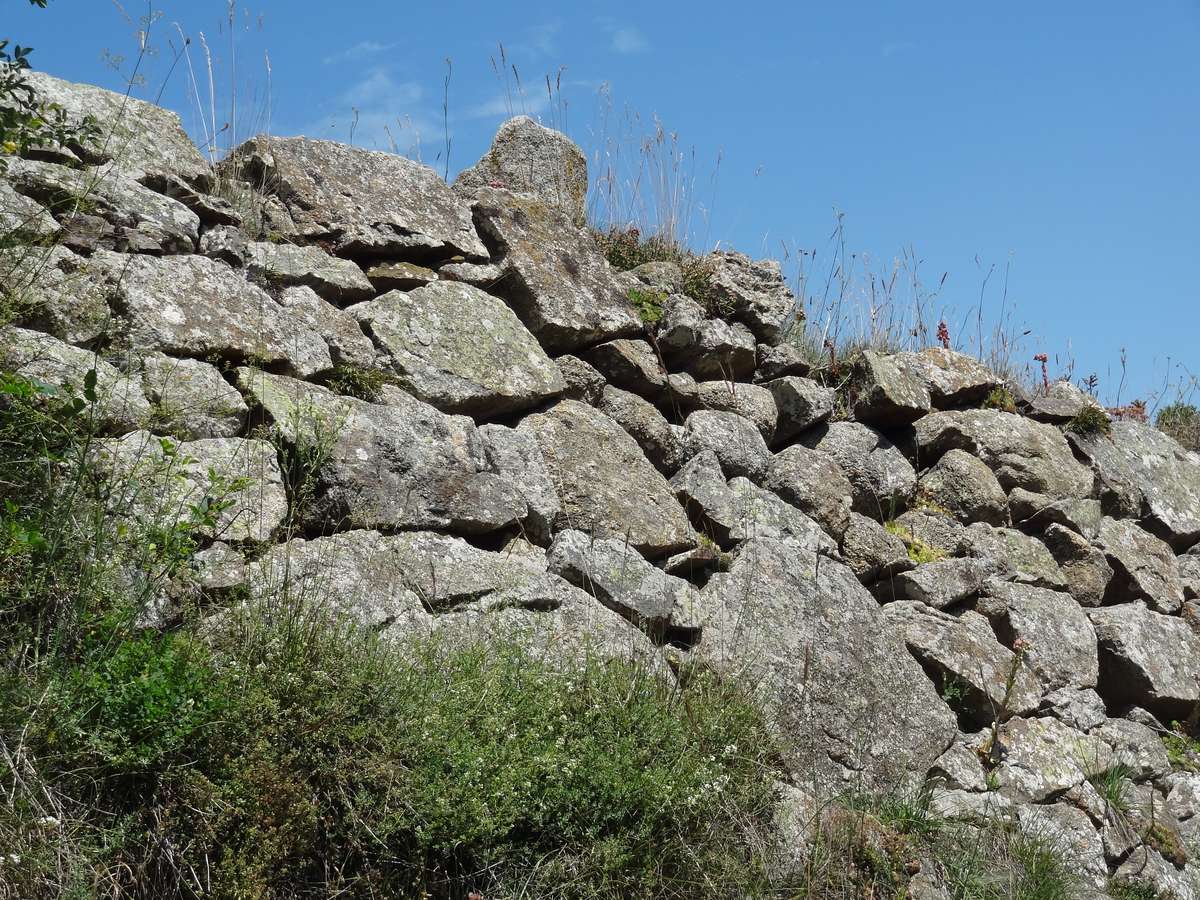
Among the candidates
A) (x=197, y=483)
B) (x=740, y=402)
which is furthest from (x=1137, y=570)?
(x=197, y=483)

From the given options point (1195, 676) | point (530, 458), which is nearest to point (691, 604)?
point (530, 458)

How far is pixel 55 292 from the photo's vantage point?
183 inches

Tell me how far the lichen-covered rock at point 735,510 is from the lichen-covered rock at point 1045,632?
128cm

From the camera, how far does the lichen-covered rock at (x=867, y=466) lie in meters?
7.26

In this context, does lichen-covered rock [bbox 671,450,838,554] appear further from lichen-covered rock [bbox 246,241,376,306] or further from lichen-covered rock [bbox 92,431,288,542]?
lichen-covered rock [bbox 92,431,288,542]

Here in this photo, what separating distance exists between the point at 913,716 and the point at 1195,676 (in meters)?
2.96

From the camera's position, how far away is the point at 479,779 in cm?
395

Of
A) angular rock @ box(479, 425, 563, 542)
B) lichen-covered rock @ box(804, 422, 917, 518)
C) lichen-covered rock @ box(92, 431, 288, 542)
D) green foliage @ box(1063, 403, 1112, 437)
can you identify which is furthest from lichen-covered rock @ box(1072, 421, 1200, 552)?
lichen-covered rock @ box(92, 431, 288, 542)

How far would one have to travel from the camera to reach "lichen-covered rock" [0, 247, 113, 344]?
450cm

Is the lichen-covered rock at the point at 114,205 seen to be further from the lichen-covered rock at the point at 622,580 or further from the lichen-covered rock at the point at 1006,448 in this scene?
the lichen-covered rock at the point at 1006,448

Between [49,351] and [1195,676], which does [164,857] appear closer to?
[49,351]

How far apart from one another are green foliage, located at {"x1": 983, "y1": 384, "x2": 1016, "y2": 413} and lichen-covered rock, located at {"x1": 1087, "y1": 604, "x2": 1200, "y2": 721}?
5.63ft

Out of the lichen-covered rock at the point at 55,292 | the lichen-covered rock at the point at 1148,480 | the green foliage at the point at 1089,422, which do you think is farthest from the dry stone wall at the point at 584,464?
the green foliage at the point at 1089,422

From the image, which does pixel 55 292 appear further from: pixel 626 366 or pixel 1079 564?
pixel 1079 564
